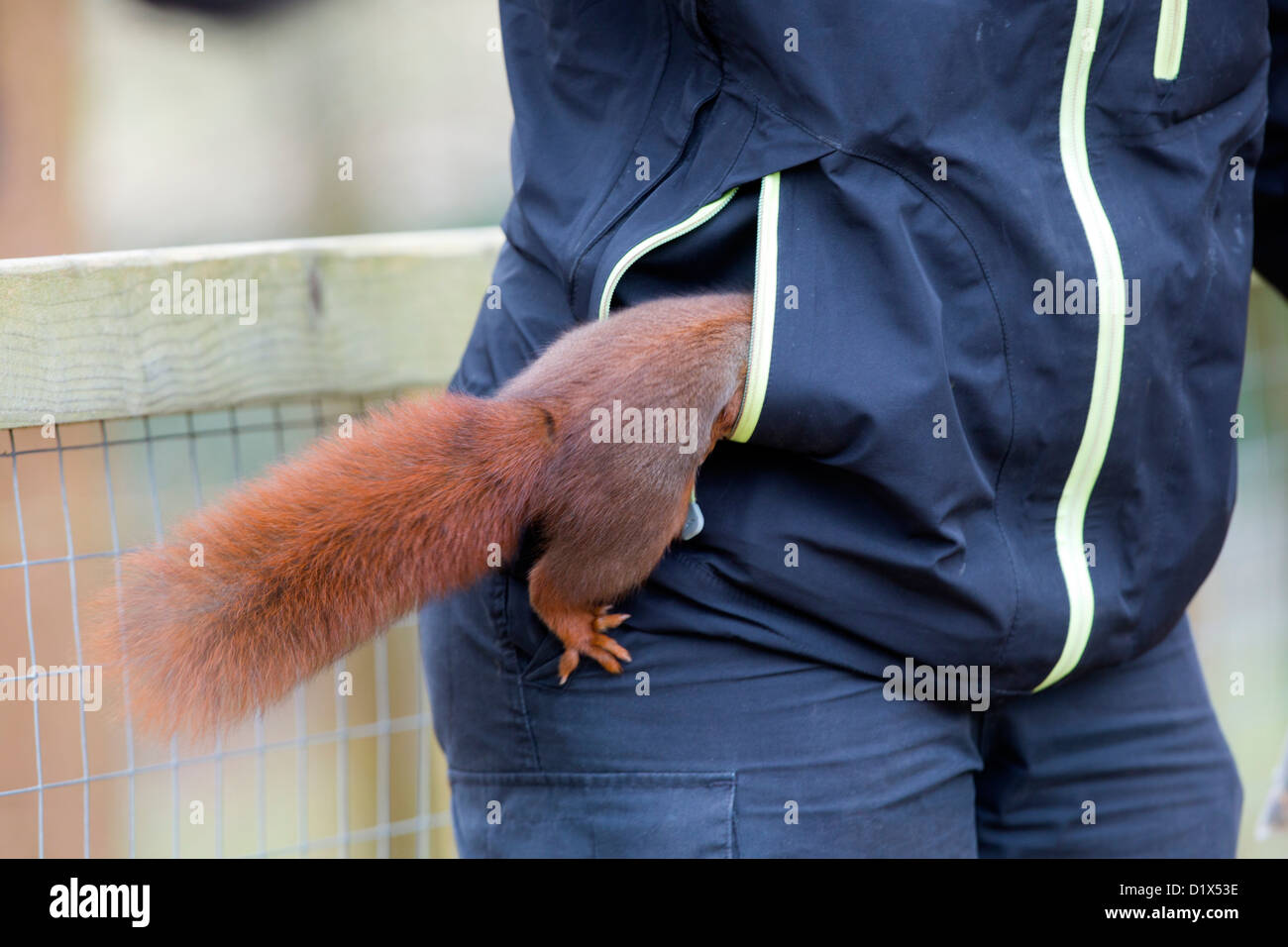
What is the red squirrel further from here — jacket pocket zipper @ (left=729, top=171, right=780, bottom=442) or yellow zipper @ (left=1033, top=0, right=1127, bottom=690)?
yellow zipper @ (left=1033, top=0, right=1127, bottom=690)

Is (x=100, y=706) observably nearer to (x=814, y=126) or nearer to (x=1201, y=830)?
(x=814, y=126)

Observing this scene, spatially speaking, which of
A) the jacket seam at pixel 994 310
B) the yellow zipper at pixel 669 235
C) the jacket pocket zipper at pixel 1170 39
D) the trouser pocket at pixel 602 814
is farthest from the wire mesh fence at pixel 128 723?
the jacket pocket zipper at pixel 1170 39

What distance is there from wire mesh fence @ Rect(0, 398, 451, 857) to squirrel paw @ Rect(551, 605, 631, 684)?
28 cm

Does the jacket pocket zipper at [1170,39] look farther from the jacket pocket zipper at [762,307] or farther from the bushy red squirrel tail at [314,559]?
the bushy red squirrel tail at [314,559]

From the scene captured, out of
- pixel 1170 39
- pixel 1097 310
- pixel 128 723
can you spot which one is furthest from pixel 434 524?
pixel 1170 39

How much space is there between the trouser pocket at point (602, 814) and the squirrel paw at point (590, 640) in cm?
11

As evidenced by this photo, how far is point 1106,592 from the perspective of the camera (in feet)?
3.86

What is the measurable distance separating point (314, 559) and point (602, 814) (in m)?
0.38

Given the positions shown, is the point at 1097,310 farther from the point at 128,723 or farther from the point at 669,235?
the point at 128,723

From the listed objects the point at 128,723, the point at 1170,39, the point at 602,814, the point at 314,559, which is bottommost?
the point at 602,814

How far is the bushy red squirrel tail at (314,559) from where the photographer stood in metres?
1.01

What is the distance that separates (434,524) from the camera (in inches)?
42.7

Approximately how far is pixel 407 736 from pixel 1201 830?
131 centimetres
